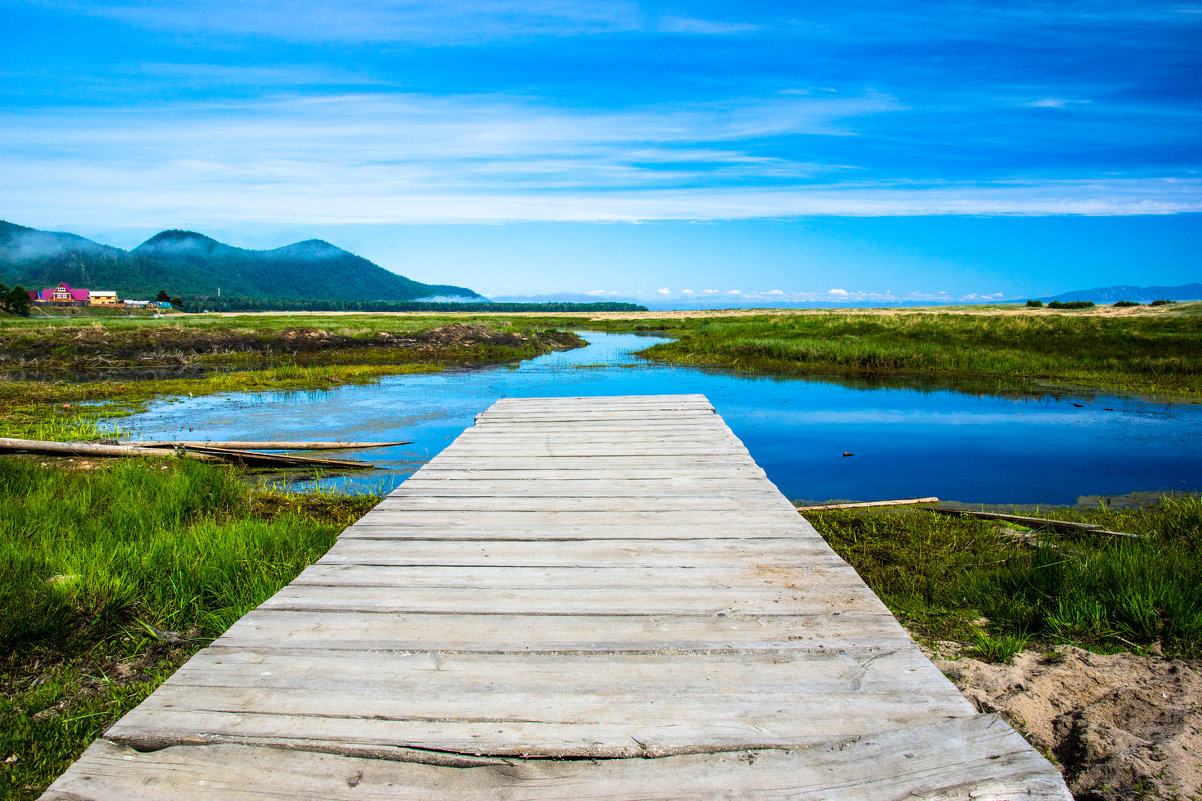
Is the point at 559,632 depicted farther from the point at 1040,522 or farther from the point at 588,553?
the point at 1040,522

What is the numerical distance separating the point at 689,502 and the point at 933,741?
260 centimetres

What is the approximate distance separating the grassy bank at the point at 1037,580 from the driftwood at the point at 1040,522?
0.09 metres

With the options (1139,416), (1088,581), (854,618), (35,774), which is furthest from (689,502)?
(1139,416)

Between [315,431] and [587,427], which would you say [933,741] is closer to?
[587,427]

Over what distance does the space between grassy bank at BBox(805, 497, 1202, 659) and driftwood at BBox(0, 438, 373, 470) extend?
7043 mm

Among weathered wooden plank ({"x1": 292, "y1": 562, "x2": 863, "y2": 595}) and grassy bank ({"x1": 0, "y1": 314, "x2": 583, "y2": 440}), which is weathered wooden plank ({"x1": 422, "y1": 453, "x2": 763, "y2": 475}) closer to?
weathered wooden plank ({"x1": 292, "y1": 562, "x2": 863, "y2": 595})

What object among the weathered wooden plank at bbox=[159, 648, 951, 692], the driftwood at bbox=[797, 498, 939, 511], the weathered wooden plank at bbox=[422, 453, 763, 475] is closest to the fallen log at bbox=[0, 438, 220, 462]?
the weathered wooden plank at bbox=[422, 453, 763, 475]

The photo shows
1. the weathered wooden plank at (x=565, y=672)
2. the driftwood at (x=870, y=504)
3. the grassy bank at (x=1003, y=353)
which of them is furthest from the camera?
the grassy bank at (x=1003, y=353)

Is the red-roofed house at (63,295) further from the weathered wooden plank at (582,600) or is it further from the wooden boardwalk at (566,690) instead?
the wooden boardwalk at (566,690)

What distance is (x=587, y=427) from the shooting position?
751 cm

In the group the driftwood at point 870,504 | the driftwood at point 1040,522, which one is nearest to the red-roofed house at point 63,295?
the driftwood at point 870,504

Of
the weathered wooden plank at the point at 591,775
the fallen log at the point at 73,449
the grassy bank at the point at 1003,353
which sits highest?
the grassy bank at the point at 1003,353

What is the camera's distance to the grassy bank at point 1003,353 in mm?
19609

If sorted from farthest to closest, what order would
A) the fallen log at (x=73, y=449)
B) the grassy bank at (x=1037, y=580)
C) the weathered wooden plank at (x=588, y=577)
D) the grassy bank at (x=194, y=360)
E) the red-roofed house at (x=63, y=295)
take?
the red-roofed house at (x=63, y=295) → the grassy bank at (x=194, y=360) → the fallen log at (x=73, y=449) → the grassy bank at (x=1037, y=580) → the weathered wooden plank at (x=588, y=577)
